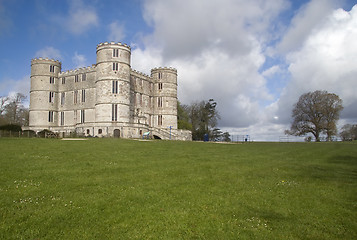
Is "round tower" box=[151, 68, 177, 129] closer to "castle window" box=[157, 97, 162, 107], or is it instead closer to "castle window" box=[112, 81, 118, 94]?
"castle window" box=[157, 97, 162, 107]

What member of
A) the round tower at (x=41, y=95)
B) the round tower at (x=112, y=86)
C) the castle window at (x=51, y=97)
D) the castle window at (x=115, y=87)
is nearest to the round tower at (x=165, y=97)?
the round tower at (x=112, y=86)

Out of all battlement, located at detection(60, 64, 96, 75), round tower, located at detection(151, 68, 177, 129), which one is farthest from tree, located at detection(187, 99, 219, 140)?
battlement, located at detection(60, 64, 96, 75)

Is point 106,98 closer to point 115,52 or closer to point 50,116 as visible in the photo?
point 115,52

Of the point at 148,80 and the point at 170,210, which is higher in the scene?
the point at 148,80

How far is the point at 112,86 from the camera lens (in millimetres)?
47531

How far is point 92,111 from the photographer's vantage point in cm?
5247

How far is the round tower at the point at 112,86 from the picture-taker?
47312mm

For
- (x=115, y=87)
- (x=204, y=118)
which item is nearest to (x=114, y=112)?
(x=115, y=87)

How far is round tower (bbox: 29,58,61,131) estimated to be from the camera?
5581cm

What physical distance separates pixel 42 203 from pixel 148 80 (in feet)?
171

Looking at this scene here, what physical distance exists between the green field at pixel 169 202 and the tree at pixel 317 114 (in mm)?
53468

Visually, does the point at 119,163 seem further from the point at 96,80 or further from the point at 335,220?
the point at 96,80

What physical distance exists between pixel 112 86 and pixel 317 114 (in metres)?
46.9

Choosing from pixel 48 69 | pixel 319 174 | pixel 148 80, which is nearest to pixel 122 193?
pixel 319 174
